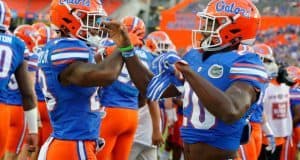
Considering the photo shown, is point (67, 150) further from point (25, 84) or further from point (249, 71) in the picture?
point (249, 71)

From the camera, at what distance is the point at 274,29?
23.1 metres

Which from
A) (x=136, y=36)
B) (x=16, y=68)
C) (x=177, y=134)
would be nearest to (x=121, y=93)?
(x=136, y=36)

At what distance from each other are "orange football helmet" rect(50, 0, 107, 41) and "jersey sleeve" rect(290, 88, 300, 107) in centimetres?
362

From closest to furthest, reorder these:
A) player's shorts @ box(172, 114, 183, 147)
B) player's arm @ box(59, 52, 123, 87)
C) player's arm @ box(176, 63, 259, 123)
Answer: player's arm @ box(176, 63, 259, 123) < player's arm @ box(59, 52, 123, 87) < player's shorts @ box(172, 114, 183, 147)

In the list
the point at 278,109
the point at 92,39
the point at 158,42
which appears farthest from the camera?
the point at 158,42

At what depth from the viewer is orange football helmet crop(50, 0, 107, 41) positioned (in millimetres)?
4180

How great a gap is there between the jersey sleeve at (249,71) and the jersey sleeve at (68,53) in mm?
964

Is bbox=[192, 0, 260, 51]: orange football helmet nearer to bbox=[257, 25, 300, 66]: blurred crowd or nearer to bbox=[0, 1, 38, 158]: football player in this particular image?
bbox=[0, 1, 38, 158]: football player

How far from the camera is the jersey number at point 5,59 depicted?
4898mm

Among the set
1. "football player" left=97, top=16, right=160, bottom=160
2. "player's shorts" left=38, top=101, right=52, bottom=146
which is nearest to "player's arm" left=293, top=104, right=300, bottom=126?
"football player" left=97, top=16, right=160, bottom=160

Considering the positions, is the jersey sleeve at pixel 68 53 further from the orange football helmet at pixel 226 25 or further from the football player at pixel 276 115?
the football player at pixel 276 115

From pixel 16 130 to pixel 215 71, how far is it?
3.73 meters

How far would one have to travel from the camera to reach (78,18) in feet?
13.8

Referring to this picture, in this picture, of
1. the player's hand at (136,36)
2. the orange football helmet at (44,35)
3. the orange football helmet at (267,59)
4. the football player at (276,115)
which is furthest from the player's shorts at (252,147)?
the orange football helmet at (44,35)
